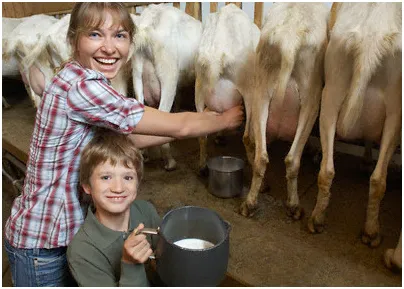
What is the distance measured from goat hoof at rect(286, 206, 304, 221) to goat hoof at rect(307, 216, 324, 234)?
0.12m

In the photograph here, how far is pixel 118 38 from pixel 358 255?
1.41 metres

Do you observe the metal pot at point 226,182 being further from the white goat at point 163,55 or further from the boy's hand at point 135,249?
the boy's hand at point 135,249

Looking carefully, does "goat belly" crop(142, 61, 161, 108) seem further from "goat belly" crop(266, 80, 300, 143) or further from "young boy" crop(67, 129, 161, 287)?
"young boy" crop(67, 129, 161, 287)

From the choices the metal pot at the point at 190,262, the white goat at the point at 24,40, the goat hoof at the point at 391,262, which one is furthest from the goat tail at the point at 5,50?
the goat hoof at the point at 391,262

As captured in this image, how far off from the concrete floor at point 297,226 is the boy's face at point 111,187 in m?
0.66

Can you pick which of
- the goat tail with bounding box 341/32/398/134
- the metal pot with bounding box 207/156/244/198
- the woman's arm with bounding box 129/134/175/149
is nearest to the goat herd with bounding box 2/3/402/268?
the goat tail with bounding box 341/32/398/134

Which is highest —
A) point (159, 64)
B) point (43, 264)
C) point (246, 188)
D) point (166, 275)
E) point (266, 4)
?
point (266, 4)

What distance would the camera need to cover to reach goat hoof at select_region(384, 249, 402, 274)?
1.63m

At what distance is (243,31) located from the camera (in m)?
2.25

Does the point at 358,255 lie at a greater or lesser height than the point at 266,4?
lesser

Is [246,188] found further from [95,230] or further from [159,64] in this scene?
[95,230]

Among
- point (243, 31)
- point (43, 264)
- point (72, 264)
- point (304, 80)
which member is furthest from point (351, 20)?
point (43, 264)

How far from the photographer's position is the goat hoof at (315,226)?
193 centimetres

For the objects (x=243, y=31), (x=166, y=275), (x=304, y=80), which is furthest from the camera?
(x=243, y=31)
